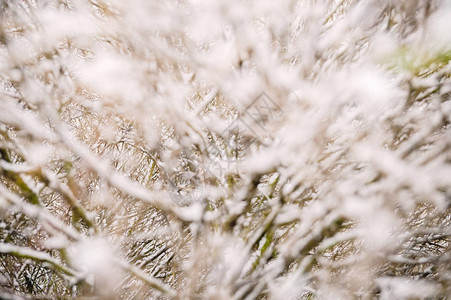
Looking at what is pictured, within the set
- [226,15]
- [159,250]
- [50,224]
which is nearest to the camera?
[50,224]

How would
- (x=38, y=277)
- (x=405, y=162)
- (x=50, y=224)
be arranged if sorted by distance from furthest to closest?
(x=38, y=277)
(x=405, y=162)
(x=50, y=224)

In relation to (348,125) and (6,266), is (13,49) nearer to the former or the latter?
(348,125)

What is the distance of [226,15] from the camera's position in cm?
194

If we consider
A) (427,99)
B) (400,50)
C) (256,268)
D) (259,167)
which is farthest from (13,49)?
(427,99)

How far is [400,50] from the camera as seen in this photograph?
174 centimetres

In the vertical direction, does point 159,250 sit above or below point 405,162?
below

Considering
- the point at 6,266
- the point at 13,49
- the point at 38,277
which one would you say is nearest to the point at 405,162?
the point at 13,49

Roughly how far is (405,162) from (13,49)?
298cm

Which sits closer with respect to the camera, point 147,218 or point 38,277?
point 38,277

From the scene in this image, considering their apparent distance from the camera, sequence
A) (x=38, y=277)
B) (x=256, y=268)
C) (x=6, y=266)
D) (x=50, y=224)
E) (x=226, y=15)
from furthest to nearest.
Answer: (x=38, y=277) < (x=6, y=266) < (x=256, y=268) < (x=226, y=15) < (x=50, y=224)

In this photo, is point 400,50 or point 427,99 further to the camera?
point 427,99

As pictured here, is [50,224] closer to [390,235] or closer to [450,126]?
[450,126]

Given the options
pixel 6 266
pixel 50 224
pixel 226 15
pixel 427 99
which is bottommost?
pixel 6 266

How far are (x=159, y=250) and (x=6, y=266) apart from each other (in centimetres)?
199
